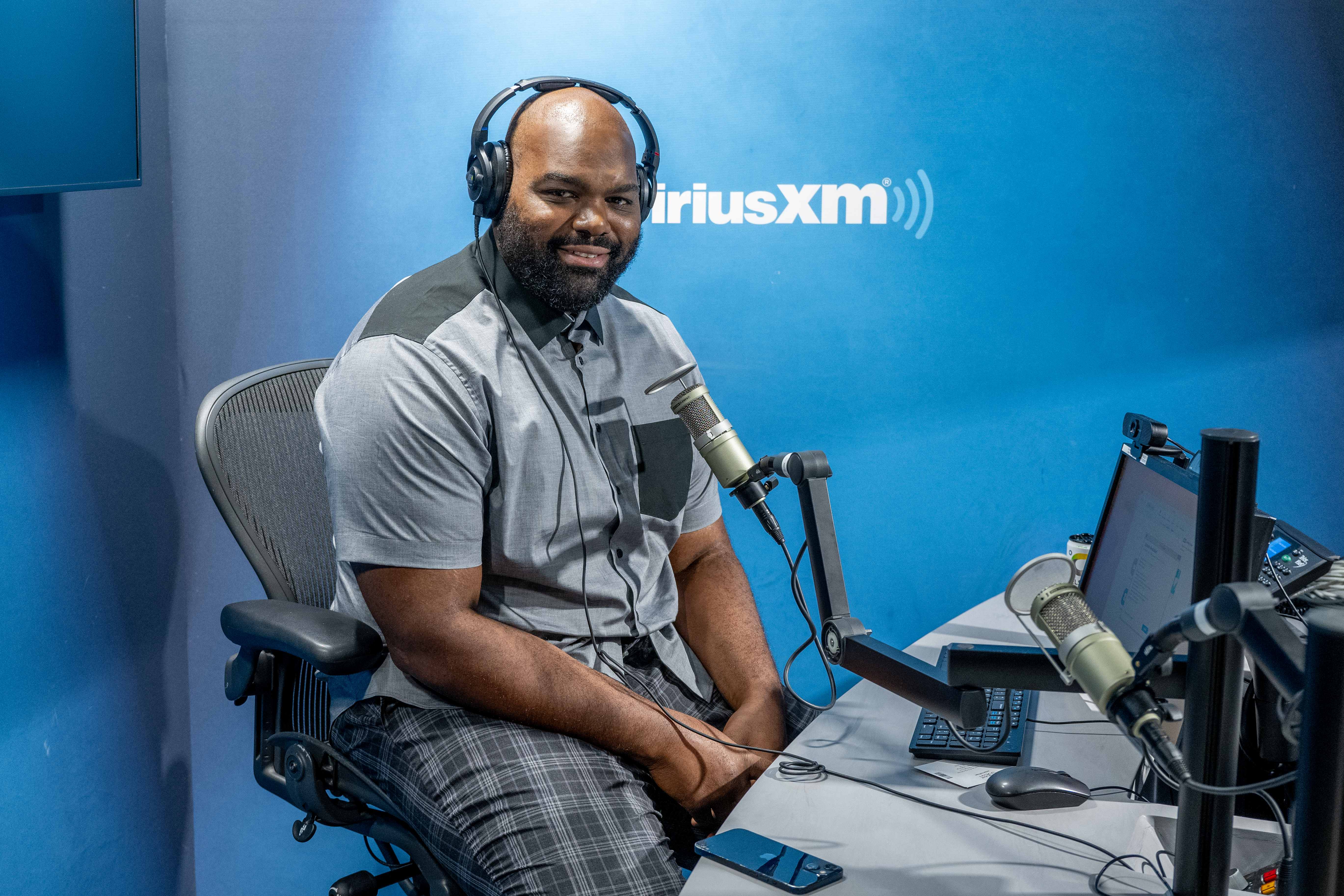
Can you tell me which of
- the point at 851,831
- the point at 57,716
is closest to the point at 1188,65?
the point at 851,831

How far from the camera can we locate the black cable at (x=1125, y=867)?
102 cm

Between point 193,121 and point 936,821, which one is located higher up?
point 193,121

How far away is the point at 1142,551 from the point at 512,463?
2.79ft

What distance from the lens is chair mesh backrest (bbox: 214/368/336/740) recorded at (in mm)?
1651

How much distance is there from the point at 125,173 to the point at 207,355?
512 mm

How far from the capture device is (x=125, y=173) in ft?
6.03

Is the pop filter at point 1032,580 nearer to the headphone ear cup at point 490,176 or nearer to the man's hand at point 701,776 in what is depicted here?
the man's hand at point 701,776

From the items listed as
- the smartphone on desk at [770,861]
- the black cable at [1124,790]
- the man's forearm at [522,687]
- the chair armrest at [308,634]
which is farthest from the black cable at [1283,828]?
the chair armrest at [308,634]

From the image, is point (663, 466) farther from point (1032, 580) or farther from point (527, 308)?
point (1032, 580)

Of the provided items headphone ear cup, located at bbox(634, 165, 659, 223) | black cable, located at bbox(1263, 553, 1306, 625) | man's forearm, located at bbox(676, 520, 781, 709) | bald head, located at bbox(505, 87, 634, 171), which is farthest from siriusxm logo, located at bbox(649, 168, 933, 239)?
black cable, located at bbox(1263, 553, 1306, 625)

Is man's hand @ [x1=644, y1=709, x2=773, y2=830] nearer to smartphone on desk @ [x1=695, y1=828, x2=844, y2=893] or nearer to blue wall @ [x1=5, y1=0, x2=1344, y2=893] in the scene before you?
smartphone on desk @ [x1=695, y1=828, x2=844, y2=893]

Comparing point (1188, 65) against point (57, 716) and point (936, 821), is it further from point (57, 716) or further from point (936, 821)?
point (57, 716)

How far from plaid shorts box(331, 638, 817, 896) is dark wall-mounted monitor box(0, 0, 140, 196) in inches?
36.5

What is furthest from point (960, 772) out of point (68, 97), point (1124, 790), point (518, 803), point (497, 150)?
point (68, 97)
